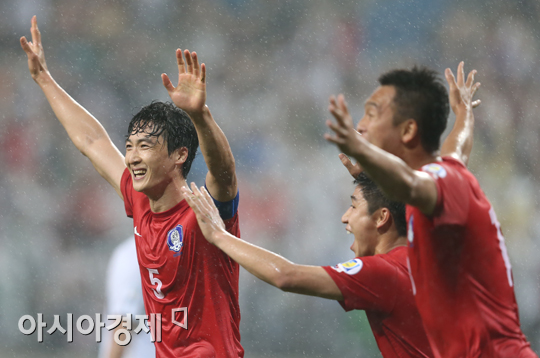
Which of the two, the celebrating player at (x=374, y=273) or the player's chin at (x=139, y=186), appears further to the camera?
the player's chin at (x=139, y=186)

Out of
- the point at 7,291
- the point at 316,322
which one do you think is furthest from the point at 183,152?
the point at 7,291

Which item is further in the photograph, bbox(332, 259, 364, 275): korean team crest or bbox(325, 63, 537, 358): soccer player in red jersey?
bbox(332, 259, 364, 275): korean team crest

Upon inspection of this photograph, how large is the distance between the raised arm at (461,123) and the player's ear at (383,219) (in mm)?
473

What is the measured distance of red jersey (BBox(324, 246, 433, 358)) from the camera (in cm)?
302

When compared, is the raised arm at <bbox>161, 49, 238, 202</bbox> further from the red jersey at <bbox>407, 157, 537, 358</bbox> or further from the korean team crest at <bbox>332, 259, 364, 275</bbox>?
the red jersey at <bbox>407, 157, 537, 358</bbox>

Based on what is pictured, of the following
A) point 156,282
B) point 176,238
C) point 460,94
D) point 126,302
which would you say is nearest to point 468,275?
point 460,94

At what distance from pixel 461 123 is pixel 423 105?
1003 millimetres

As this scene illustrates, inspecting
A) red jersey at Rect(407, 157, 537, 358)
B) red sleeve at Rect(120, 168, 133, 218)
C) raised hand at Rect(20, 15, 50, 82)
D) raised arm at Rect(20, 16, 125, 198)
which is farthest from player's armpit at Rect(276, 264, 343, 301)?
raised hand at Rect(20, 15, 50, 82)

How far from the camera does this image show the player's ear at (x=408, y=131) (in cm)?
260

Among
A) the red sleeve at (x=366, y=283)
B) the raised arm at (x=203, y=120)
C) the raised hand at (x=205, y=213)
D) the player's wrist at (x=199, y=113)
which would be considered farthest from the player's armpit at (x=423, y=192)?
the player's wrist at (x=199, y=113)

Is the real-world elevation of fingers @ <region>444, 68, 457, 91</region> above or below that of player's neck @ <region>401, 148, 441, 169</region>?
above

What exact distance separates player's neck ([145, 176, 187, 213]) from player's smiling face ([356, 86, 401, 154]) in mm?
1806

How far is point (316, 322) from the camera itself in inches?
346

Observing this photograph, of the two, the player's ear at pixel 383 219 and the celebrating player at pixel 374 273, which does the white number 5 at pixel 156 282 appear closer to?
Answer: the celebrating player at pixel 374 273
